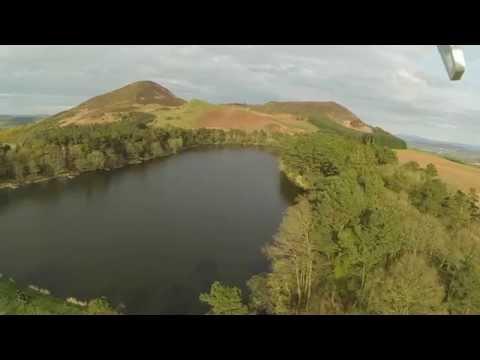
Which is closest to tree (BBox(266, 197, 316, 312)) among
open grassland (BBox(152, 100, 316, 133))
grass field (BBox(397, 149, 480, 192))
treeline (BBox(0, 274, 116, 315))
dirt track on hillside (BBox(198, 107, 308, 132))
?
treeline (BBox(0, 274, 116, 315))

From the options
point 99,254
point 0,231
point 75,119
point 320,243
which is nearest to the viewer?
point 320,243

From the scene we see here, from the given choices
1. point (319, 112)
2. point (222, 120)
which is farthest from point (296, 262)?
point (319, 112)

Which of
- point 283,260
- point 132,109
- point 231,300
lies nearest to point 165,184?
point 283,260

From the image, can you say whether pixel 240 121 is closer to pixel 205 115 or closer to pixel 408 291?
pixel 205 115

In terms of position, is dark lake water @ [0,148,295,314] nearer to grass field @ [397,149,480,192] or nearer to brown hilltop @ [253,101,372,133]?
grass field @ [397,149,480,192]
